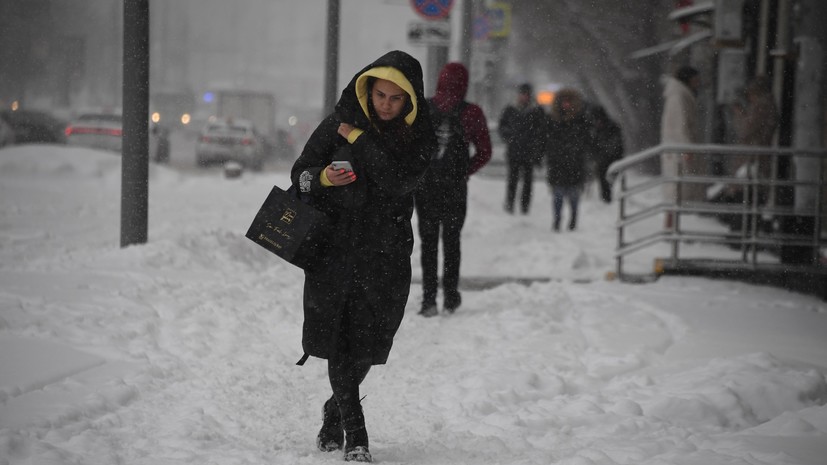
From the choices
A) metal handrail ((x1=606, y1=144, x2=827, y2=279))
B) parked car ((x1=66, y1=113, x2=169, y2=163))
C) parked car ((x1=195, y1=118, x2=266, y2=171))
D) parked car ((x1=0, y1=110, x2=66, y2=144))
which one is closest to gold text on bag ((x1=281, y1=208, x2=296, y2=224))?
metal handrail ((x1=606, y1=144, x2=827, y2=279))

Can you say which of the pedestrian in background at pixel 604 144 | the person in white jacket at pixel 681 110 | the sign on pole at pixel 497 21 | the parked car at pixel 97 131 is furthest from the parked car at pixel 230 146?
the person in white jacket at pixel 681 110

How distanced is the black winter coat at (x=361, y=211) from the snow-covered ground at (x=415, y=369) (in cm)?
61

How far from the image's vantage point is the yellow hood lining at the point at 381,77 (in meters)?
4.21

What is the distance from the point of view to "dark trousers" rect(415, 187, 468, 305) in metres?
7.54

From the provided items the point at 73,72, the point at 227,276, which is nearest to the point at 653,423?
the point at 227,276

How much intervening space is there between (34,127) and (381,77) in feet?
115

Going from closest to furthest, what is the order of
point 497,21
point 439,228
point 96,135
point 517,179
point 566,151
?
1. point 439,228
2. point 566,151
3. point 517,179
4. point 497,21
5. point 96,135

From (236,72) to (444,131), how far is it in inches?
4221

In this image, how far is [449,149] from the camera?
24.4 ft

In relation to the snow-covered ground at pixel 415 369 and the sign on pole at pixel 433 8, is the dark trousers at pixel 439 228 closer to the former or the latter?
the snow-covered ground at pixel 415 369

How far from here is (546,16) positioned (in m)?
34.4

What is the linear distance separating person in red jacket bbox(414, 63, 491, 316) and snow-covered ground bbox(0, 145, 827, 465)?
679 millimetres

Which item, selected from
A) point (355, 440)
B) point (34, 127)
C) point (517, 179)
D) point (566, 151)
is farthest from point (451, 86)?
point (34, 127)

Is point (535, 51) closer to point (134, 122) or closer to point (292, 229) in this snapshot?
point (134, 122)
